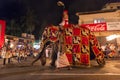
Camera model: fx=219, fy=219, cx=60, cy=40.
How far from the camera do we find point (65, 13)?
13602 mm

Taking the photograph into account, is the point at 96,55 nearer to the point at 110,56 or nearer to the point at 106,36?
the point at 110,56

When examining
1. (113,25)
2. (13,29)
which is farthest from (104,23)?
(13,29)

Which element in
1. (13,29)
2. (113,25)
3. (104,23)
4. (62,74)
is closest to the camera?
(62,74)

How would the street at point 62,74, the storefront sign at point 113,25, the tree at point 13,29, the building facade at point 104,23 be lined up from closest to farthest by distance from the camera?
the street at point 62,74
the storefront sign at point 113,25
the building facade at point 104,23
the tree at point 13,29

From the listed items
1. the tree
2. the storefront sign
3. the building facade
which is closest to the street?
the building facade

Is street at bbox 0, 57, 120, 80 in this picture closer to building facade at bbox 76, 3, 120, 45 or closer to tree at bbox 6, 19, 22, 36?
building facade at bbox 76, 3, 120, 45

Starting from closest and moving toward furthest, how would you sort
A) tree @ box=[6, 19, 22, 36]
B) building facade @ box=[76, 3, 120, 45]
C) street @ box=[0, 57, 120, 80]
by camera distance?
street @ box=[0, 57, 120, 80] → building facade @ box=[76, 3, 120, 45] → tree @ box=[6, 19, 22, 36]

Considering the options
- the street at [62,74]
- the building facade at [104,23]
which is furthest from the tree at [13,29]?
the street at [62,74]

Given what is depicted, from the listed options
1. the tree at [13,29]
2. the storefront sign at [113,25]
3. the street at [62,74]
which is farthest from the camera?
the tree at [13,29]

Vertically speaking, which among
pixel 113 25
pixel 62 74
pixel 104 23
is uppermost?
pixel 104 23

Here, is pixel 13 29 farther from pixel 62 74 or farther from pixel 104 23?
pixel 62 74

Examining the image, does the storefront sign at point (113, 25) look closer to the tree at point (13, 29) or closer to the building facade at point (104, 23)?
the building facade at point (104, 23)

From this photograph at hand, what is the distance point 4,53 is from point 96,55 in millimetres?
7156

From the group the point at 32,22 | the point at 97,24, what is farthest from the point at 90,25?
the point at 32,22
